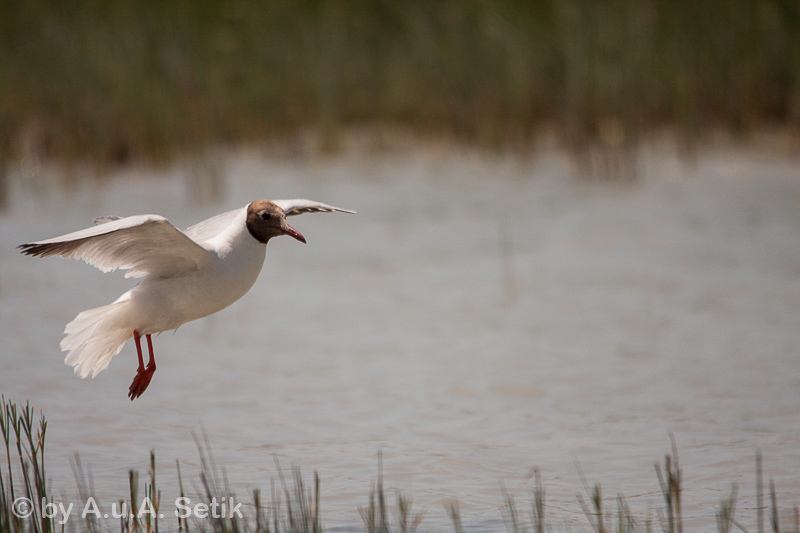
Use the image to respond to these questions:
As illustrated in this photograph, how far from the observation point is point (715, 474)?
437 centimetres

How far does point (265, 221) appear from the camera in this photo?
3.77 meters

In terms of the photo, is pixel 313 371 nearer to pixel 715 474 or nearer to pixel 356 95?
pixel 715 474

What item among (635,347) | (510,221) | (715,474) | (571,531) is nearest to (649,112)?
(510,221)

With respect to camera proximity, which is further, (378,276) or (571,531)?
(378,276)

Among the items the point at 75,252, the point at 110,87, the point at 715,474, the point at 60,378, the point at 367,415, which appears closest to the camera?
the point at 75,252

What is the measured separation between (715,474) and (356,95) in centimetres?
852

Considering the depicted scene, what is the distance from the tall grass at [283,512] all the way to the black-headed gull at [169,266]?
0.51 meters

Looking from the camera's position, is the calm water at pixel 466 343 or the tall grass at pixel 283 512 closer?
the tall grass at pixel 283 512

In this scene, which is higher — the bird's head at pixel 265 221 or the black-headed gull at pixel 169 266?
the bird's head at pixel 265 221

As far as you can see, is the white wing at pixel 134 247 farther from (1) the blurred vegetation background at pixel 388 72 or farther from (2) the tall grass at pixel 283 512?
(1) the blurred vegetation background at pixel 388 72

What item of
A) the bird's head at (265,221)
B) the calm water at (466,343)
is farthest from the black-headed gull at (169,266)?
the calm water at (466,343)

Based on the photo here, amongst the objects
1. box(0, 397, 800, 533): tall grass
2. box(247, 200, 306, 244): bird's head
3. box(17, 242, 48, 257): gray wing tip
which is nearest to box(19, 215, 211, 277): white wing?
box(17, 242, 48, 257): gray wing tip

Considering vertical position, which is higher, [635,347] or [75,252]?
[75,252]

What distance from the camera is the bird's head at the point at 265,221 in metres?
3.77
